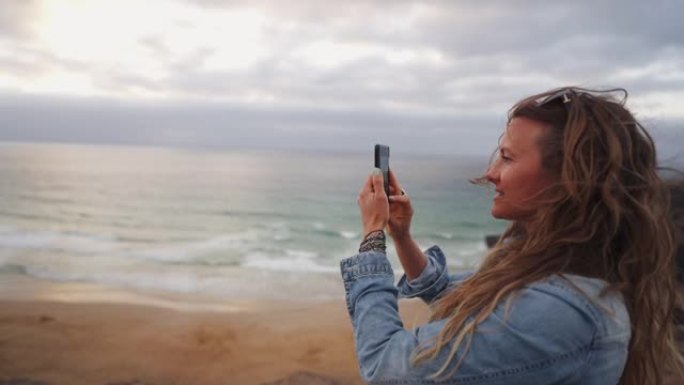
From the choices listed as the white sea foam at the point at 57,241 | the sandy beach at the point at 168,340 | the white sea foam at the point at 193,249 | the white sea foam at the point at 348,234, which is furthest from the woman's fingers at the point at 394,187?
the white sea foam at the point at 348,234

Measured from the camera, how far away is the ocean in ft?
49.4

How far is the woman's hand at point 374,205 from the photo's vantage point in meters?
1.59

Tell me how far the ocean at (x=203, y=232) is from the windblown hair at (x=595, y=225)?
446 mm

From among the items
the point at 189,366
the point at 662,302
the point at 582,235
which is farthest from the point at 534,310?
the point at 189,366

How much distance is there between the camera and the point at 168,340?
9156 mm

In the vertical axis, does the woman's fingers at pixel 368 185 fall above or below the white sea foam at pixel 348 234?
above

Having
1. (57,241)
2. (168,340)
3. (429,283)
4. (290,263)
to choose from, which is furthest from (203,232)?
(429,283)

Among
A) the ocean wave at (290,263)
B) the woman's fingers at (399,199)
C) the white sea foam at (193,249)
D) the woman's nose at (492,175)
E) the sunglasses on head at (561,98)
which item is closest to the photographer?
the sunglasses on head at (561,98)

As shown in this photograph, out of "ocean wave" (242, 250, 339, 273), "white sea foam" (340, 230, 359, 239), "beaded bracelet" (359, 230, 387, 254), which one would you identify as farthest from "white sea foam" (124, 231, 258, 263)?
"beaded bracelet" (359, 230, 387, 254)

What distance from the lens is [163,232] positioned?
25844mm

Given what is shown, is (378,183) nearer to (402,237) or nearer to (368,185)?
(368,185)

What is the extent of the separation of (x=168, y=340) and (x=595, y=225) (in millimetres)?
8612

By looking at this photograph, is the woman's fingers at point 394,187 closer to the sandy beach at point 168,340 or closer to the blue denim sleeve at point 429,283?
the blue denim sleeve at point 429,283

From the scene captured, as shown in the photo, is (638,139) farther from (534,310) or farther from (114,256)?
(114,256)
